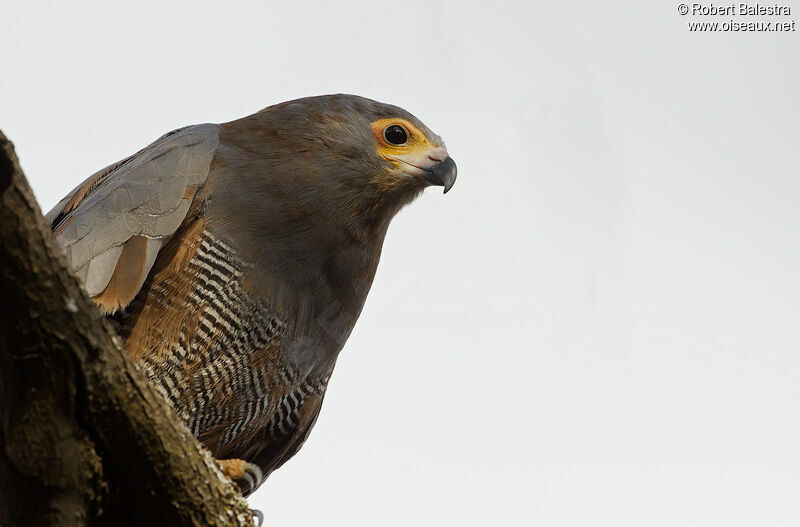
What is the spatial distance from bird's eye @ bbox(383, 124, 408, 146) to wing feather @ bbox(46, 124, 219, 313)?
4.41ft

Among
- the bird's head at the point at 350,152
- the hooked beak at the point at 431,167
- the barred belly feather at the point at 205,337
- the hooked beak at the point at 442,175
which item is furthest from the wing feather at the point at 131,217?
the hooked beak at the point at 442,175

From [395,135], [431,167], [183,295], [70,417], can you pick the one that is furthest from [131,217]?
[70,417]

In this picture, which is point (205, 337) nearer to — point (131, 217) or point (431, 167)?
point (131, 217)

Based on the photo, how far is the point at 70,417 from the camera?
3.70 meters

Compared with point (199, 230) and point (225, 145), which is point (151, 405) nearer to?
point (199, 230)

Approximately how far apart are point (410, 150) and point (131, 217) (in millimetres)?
2250

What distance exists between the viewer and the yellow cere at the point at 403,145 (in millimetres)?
7180

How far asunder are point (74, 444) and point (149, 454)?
0.31m

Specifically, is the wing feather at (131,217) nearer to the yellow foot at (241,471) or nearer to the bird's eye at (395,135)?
the yellow foot at (241,471)

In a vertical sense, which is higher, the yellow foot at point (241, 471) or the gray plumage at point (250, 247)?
the gray plumage at point (250, 247)

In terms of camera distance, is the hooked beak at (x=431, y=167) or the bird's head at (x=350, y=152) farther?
the hooked beak at (x=431, y=167)

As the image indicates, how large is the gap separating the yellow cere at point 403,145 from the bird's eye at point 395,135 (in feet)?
0.07

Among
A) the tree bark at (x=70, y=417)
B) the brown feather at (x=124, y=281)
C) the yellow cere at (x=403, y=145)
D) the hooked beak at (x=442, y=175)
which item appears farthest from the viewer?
the yellow cere at (x=403, y=145)

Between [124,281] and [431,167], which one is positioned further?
[431,167]
